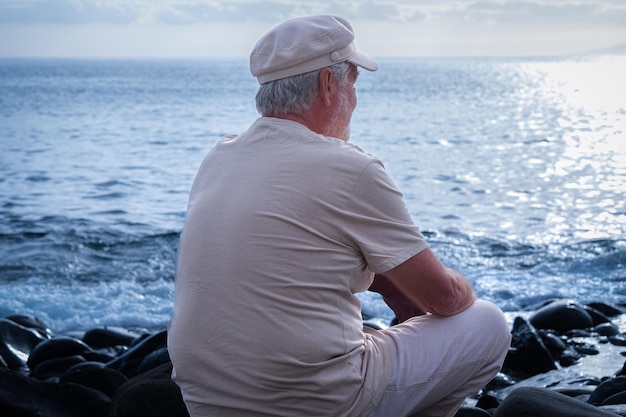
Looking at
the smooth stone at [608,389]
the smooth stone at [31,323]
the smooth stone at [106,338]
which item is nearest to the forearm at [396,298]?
the smooth stone at [608,389]

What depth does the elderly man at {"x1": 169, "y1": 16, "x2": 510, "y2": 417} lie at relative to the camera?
264 centimetres

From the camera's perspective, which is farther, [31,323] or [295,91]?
[31,323]

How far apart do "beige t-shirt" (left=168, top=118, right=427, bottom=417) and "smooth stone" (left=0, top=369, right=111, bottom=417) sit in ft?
6.70

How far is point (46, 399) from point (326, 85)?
2654mm

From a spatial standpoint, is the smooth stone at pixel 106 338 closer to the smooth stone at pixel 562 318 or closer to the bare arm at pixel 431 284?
the smooth stone at pixel 562 318

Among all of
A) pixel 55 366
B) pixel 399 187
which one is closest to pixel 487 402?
pixel 55 366

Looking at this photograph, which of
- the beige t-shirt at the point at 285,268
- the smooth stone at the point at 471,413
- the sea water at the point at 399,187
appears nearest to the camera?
the beige t-shirt at the point at 285,268

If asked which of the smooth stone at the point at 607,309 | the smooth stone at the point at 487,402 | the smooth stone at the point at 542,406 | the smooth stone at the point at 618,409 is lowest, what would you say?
the smooth stone at the point at 607,309

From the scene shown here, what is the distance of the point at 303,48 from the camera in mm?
2766

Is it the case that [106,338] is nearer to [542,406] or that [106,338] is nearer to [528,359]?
[528,359]

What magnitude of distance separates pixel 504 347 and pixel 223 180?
3.73 ft

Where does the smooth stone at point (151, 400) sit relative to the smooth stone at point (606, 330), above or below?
above

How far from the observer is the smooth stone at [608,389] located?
4480mm

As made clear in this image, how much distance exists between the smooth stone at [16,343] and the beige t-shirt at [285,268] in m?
4.21
